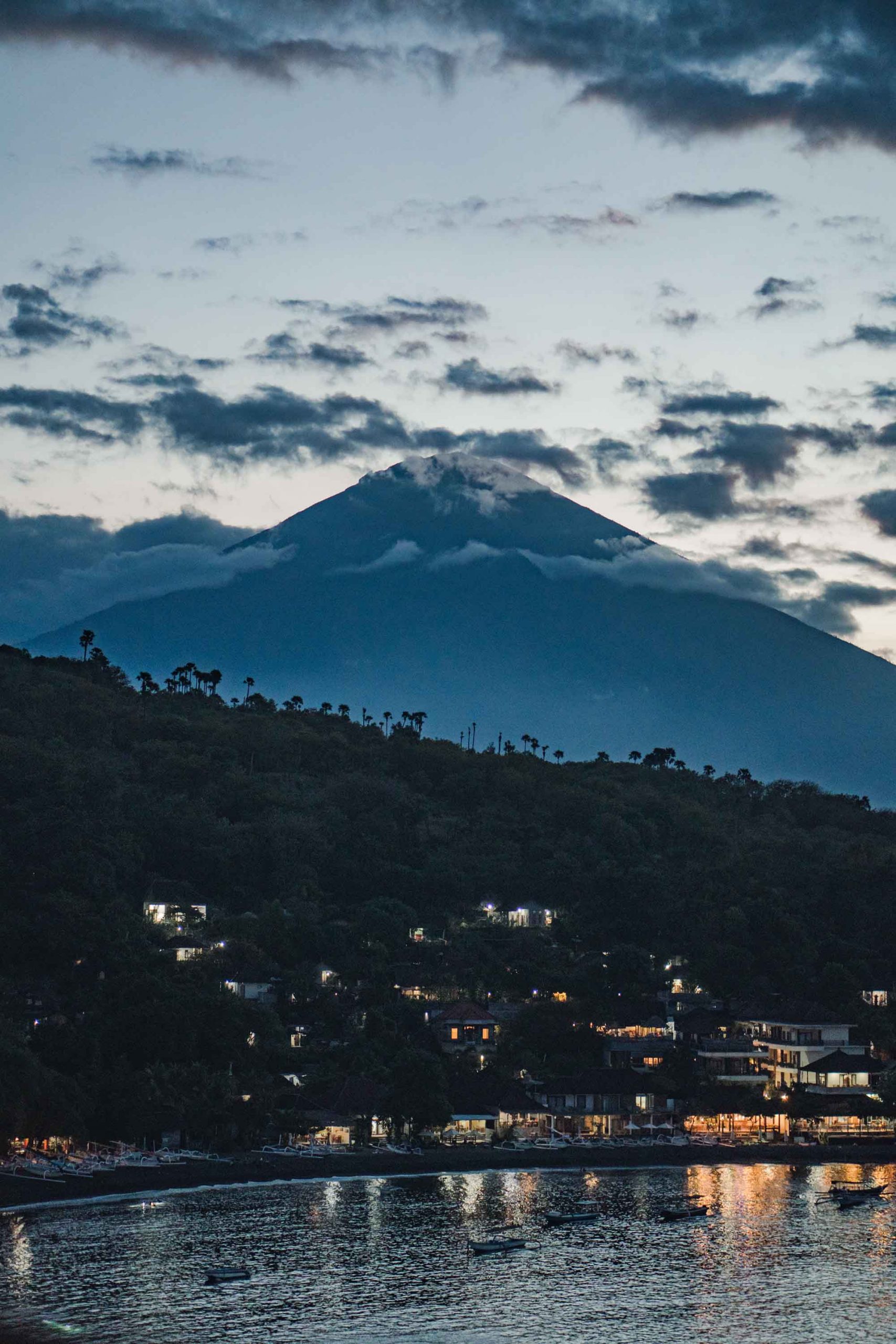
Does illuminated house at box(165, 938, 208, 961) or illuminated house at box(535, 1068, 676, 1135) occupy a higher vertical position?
illuminated house at box(165, 938, 208, 961)

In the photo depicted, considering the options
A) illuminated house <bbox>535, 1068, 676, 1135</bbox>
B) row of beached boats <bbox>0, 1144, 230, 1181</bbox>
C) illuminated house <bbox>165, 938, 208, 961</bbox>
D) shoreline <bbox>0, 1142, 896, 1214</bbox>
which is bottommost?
shoreline <bbox>0, 1142, 896, 1214</bbox>

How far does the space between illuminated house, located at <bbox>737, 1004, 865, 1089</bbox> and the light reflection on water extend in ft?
39.9

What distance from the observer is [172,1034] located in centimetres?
4794

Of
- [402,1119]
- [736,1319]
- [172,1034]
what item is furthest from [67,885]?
[736,1319]

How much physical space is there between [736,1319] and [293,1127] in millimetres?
20385

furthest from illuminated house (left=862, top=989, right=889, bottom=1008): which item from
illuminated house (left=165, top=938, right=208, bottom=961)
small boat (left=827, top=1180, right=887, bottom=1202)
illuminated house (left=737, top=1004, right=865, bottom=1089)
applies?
illuminated house (left=165, top=938, right=208, bottom=961)

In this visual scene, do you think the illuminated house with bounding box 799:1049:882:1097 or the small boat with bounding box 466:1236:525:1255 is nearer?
the small boat with bounding box 466:1236:525:1255

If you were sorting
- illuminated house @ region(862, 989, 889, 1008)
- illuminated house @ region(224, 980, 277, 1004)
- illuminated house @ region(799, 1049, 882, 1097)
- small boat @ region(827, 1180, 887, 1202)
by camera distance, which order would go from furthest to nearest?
illuminated house @ region(862, 989, 889, 1008) → illuminated house @ region(224, 980, 277, 1004) → illuminated house @ region(799, 1049, 882, 1097) → small boat @ region(827, 1180, 887, 1202)

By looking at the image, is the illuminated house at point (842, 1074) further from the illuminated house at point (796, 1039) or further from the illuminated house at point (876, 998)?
the illuminated house at point (876, 998)

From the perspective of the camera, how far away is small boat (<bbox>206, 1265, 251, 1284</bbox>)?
33.2 metres

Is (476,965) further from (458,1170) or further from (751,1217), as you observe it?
(751,1217)

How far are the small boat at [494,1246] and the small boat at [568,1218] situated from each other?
2.54 meters

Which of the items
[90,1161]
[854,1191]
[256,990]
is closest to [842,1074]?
[854,1191]

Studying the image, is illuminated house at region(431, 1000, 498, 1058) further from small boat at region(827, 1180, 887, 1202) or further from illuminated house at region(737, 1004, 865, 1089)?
small boat at region(827, 1180, 887, 1202)
